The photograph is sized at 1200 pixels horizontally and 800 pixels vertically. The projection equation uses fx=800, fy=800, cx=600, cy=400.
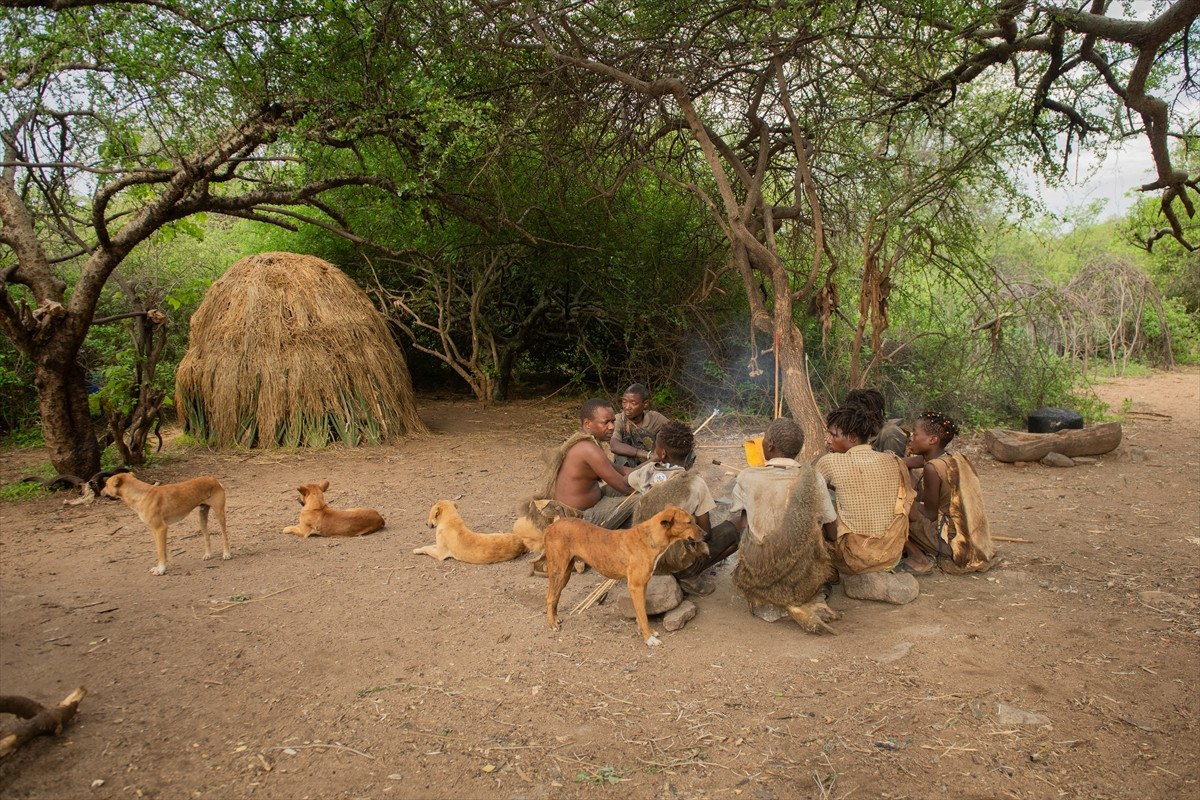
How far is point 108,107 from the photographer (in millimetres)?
7586

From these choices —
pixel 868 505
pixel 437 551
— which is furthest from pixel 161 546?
pixel 868 505

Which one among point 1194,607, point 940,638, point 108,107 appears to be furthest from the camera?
point 108,107

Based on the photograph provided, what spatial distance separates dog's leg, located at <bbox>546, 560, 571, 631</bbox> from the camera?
13.9ft

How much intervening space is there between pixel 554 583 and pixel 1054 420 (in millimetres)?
6476

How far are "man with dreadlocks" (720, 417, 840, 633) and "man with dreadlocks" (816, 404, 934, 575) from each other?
7.4 inches

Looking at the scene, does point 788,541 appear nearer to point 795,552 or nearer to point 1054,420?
point 795,552

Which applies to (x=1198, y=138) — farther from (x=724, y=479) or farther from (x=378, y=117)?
(x=378, y=117)

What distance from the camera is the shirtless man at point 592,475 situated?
498 centimetres

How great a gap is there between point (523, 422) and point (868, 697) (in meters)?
7.71

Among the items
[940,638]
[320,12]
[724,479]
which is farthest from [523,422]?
[940,638]

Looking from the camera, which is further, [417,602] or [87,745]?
[417,602]

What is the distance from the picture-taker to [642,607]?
404 cm

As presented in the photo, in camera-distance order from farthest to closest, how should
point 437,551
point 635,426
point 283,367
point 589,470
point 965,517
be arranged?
point 283,367 < point 635,426 < point 437,551 < point 589,470 < point 965,517

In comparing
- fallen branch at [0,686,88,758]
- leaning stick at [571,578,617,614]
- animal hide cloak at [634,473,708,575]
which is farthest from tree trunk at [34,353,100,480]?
animal hide cloak at [634,473,708,575]
